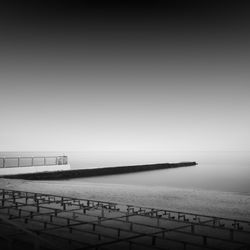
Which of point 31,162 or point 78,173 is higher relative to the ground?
point 31,162

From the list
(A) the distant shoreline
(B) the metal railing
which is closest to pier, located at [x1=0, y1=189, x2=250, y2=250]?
(A) the distant shoreline

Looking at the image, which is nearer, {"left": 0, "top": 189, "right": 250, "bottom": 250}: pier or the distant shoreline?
{"left": 0, "top": 189, "right": 250, "bottom": 250}: pier

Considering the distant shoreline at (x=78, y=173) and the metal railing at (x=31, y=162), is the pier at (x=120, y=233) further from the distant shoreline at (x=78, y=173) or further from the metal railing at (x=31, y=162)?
the metal railing at (x=31, y=162)

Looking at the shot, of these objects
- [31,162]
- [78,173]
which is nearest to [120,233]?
[78,173]

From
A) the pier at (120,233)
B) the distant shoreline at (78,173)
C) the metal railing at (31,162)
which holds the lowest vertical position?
the pier at (120,233)

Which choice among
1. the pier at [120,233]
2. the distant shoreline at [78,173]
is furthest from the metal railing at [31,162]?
the pier at [120,233]

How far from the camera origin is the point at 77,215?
12.7 metres

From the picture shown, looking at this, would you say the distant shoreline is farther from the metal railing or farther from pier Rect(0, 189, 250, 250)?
pier Rect(0, 189, 250, 250)

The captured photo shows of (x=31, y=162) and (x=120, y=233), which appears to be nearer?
(x=120, y=233)

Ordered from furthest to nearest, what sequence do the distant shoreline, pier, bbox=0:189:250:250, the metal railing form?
the metal railing
the distant shoreline
pier, bbox=0:189:250:250

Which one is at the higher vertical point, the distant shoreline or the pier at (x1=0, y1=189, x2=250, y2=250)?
the distant shoreline

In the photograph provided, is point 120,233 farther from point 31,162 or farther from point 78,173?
point 31,162

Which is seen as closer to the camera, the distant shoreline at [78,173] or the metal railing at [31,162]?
the distant shoreline at [78,173]

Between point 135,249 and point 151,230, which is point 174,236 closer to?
point 151,230
